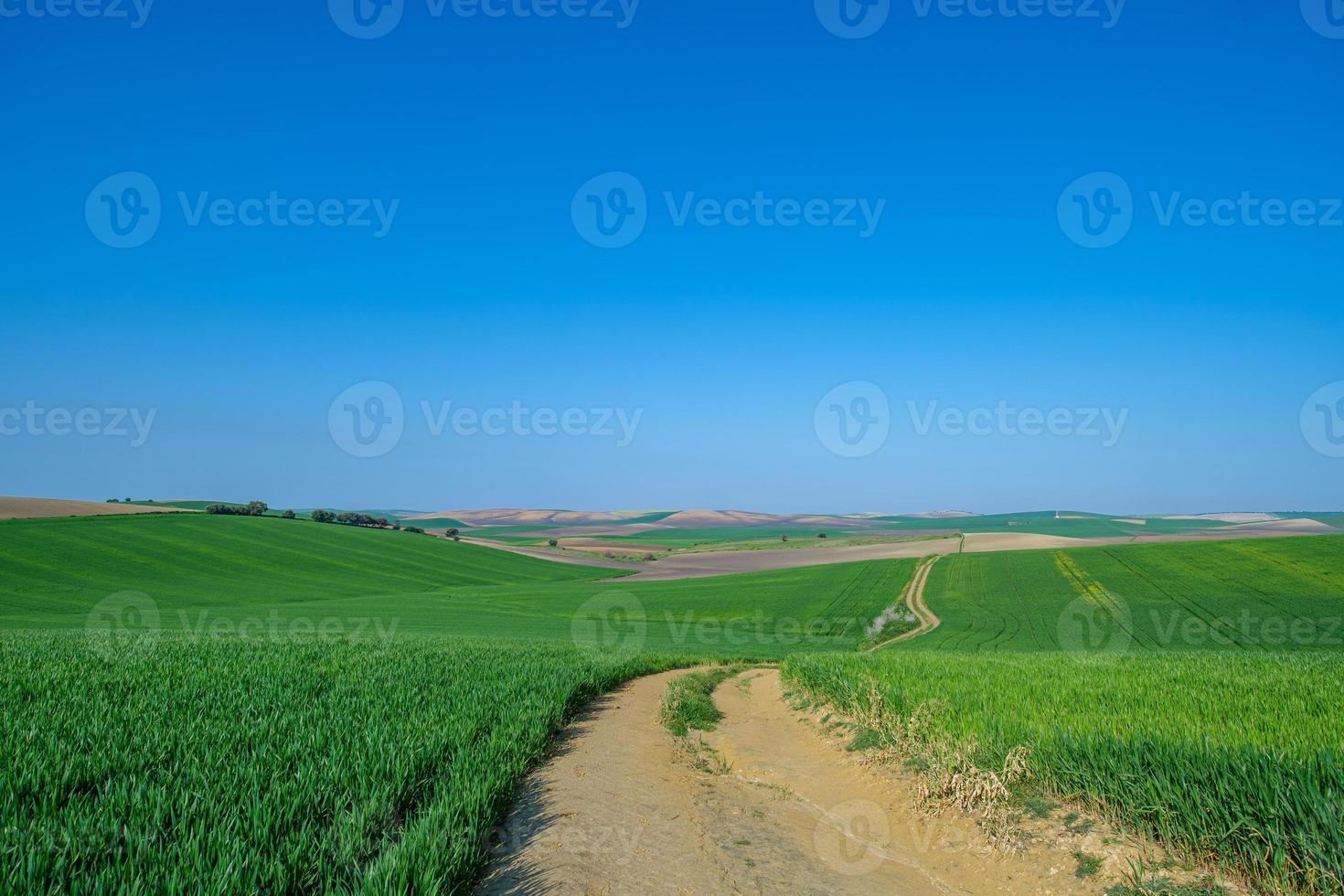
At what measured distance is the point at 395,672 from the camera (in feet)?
47.8

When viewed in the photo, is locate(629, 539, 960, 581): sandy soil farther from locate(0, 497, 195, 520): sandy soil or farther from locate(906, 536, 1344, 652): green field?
locate(0, 497, 195, 520): sandy soil

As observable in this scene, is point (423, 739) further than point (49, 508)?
No

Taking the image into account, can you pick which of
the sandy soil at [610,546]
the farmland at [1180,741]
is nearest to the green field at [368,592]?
the farmland at [1180,741]

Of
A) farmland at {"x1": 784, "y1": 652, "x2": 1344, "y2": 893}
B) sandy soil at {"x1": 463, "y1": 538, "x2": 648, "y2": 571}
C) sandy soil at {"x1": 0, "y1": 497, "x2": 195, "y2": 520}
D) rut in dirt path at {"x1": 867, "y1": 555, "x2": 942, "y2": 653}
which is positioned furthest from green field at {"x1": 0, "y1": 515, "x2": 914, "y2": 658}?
farmland at {"x1": 784, "y1": 652, "x2": 1344, "y2": 893}

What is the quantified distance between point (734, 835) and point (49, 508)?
92764mm

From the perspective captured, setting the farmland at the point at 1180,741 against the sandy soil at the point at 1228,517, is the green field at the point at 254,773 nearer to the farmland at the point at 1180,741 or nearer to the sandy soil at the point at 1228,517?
the farmland at the point at 1180,741

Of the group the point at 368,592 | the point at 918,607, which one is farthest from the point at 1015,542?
the point at 368,592

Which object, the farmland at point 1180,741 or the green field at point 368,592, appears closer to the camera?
the farmland at point 1180,741

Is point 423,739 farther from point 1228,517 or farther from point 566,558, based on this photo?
point 1228,517

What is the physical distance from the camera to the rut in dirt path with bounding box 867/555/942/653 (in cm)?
3943

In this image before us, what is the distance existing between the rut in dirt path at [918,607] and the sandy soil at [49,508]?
78.1 m

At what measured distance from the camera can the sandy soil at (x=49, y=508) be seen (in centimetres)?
6644

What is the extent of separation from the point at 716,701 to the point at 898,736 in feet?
26.2

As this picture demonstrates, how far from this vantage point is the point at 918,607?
48.6 meters
